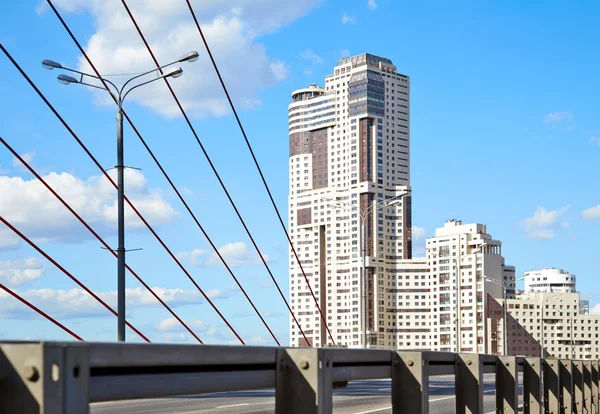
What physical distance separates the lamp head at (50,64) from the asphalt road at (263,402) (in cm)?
1516

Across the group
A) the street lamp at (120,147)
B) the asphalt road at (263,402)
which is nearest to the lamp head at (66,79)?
the street lamp at (120,147)

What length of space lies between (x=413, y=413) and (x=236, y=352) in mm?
2099

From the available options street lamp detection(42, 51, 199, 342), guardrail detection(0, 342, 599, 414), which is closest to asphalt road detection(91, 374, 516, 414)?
guardrail detection(0, 342, 599, 414)

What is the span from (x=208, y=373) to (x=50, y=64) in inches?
744

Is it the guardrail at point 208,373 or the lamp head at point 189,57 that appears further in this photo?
the lamp head at point 189,57

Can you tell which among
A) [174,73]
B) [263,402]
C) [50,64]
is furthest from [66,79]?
[263,402]

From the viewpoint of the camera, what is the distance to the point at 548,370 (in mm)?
10438

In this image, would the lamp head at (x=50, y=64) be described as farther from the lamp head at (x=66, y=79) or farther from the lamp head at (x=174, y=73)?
the lamp head at (x=174, y=73)

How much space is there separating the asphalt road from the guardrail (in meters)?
0.27

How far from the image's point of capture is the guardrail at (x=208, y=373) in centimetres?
261

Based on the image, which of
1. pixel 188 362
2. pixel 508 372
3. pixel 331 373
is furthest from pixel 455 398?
pixel 188 362

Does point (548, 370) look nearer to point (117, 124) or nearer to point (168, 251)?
point (168, 251)

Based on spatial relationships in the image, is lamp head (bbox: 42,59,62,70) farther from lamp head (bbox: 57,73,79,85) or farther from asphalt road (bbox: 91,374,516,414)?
asphalt road (bbox: 91,374,516,414)

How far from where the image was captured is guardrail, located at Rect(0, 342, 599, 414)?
261 cm
